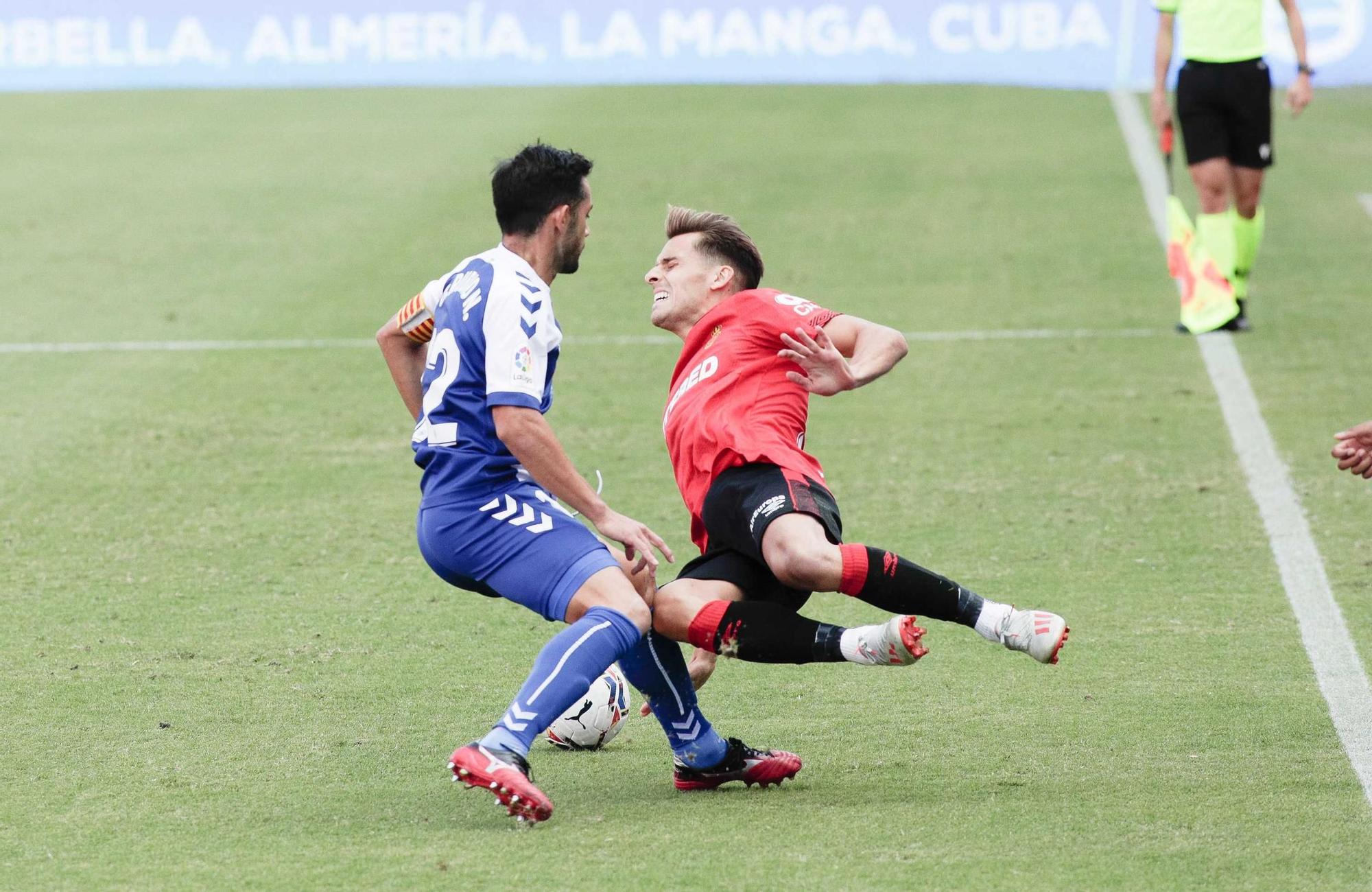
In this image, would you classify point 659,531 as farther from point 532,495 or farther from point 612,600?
point 612,600

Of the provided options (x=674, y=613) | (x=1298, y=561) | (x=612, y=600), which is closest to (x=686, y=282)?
(x=674, y=613)

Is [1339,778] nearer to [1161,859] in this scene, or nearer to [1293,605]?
[1161,859]

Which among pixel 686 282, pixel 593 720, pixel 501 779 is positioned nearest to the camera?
pixel 501 779

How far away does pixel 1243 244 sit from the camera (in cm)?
1063

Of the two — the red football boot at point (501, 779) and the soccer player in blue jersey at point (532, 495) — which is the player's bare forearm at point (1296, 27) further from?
the red football boot at point (501, 779)

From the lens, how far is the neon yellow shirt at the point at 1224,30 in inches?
406

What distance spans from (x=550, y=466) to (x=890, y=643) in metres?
0.88

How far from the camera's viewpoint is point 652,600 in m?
4.53

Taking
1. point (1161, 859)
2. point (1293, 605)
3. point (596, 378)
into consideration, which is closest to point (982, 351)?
point (596, 378)

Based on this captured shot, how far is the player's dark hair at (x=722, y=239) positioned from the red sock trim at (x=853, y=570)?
3.90ft

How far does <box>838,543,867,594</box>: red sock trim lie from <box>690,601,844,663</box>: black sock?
128 millimetres

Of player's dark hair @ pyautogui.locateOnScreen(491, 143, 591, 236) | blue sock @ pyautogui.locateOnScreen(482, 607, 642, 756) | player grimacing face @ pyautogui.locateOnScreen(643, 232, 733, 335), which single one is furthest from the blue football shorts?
player grimacing face @ pyautogui.locateOnScreen(643, 232, 733, 335)

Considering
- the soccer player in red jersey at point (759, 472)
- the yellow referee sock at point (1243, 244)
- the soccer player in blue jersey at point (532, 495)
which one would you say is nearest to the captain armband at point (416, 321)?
the soccer player in blue jersey at point (532, 495)

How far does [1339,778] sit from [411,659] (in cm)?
261
